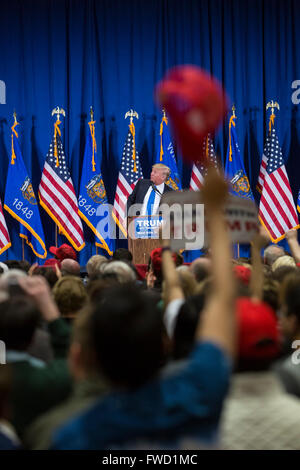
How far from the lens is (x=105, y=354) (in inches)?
41.1

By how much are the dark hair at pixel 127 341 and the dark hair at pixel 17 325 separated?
0.63m

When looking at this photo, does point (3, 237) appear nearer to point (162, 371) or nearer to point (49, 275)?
point (49, 275)

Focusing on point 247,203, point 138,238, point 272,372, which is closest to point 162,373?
point 272,372

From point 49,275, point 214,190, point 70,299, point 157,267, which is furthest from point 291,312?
point 49,275

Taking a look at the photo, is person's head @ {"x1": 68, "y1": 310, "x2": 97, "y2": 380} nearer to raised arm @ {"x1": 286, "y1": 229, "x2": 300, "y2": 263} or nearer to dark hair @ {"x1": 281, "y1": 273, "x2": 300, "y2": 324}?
Answer: dark hair @ {"x1": 281, "y1": 273, "x2": 300, "y2": 324}

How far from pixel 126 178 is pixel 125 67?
2.05 m

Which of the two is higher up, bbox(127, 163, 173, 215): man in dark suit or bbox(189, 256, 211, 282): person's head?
bbox(127, 163, 173, 215): man in dark suit

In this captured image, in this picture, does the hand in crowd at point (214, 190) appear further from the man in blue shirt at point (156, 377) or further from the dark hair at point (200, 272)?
the dark hair at point (200, 272)

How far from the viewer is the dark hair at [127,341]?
3.38 feet

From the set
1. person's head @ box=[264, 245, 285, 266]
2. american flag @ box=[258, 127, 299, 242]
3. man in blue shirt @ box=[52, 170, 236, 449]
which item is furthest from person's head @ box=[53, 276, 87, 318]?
american flag @ box=[258, 127, 299, 242]

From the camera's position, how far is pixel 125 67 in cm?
895

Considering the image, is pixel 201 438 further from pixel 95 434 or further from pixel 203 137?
pixel 203 137

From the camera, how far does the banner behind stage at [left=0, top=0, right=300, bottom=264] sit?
8758 mm

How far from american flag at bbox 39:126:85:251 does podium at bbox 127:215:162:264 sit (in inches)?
68.3
